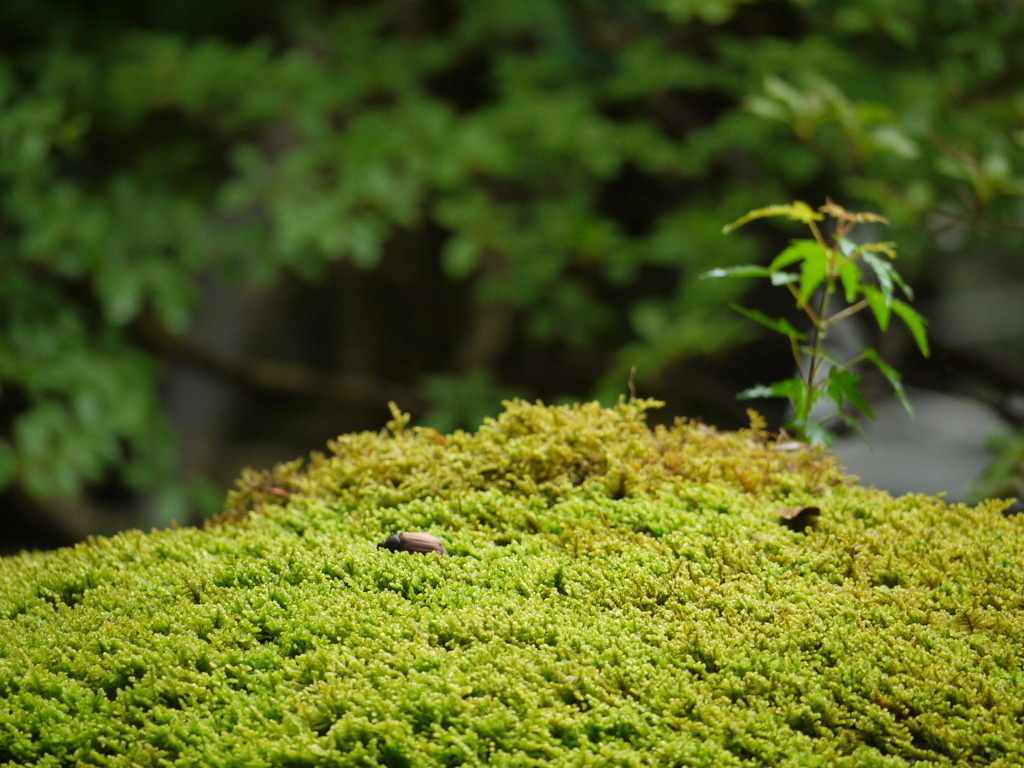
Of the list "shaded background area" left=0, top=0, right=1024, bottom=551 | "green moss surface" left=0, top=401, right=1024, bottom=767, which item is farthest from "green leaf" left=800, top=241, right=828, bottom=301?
"shaded background area" left=0, top=0, right=1024, bottom=551

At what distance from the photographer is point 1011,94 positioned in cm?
368

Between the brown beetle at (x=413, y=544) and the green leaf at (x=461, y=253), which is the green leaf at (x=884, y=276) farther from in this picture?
the green leaf at (x=461, y=253)

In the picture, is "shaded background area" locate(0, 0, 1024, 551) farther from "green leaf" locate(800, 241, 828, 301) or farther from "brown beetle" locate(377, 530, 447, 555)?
"brown beetle" locate(377, 530, 447, 555)

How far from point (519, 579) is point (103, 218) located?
2.79m

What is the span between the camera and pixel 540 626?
1.14m

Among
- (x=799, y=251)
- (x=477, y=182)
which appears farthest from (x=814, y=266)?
(x=477, y=182)

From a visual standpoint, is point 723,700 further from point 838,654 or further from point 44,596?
point 44,596

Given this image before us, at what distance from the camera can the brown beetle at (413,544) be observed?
4.37 feet

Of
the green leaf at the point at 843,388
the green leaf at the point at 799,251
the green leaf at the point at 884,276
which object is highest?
the green leaf at the point at 799,251

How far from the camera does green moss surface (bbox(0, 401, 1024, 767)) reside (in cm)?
99

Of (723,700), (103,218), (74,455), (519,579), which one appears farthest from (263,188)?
(723,700)

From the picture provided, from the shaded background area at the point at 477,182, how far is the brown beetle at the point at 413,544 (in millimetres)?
1737

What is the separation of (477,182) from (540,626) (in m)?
3.29

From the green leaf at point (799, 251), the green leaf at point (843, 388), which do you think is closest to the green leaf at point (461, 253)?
the green leaf at point (799, 251)
